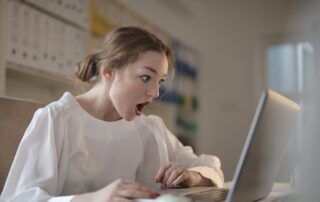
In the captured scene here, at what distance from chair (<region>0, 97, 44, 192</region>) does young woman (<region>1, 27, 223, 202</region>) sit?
156 mm

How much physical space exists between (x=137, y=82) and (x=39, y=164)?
36 centimetres

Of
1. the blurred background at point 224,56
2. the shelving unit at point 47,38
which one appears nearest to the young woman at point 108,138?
the shelving unit at point 47,38

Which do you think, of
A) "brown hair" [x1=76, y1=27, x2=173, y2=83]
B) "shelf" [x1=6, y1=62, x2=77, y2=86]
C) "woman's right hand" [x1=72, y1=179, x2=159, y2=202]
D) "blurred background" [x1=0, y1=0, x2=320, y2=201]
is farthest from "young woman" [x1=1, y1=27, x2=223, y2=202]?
"blurred background" [x1=0, y1=0, x2=320, y2=201]

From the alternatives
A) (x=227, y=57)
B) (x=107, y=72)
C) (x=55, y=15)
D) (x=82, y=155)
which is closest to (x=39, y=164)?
(x=82, y=155)

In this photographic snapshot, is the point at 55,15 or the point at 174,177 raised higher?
the point at 55,15

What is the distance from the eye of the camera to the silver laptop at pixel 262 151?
2.47ft

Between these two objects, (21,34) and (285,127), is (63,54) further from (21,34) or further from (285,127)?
(285,127)

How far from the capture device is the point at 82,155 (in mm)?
1072

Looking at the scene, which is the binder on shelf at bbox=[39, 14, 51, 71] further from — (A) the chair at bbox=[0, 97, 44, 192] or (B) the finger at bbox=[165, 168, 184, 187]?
(B) the finger at bbox=[165, 168, 184, 187]

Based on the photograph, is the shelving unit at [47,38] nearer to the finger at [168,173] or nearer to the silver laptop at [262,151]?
the finger at [168,173]

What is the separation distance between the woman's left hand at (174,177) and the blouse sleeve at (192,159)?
10 cm

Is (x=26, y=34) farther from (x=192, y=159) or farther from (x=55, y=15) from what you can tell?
(x=192, y=159)

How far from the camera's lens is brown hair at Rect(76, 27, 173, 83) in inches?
46.1

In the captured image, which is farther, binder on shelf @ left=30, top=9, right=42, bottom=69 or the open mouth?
binder on shelf @ left=30, top=9, right=42, bottom=69
